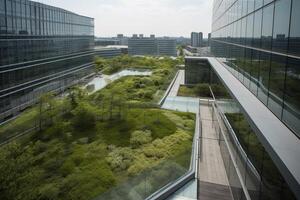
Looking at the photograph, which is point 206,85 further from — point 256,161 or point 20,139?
point 256,161

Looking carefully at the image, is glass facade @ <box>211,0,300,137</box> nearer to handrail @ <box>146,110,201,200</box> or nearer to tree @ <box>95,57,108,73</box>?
handrail @ <box>146,110,201,200</box>

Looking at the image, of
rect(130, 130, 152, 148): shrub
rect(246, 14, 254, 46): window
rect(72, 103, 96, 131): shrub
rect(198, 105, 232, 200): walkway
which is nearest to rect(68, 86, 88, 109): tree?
rect(72, 103, 96, 131): shrub

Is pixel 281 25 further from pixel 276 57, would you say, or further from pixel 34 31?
pixel 34 31

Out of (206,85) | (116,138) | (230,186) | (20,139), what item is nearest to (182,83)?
(206,85)

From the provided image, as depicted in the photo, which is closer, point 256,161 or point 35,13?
point 256,161

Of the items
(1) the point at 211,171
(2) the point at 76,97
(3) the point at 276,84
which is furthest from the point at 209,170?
(2) the point at 76,97
